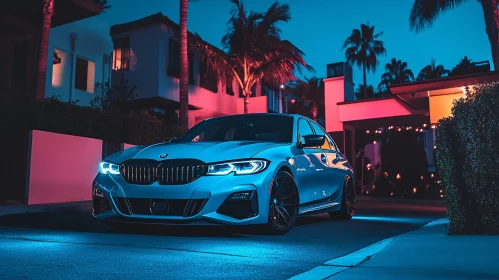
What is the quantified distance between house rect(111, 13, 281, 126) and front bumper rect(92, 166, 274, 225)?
61.7 feet

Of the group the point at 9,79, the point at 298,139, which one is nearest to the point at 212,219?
the point at 298,139

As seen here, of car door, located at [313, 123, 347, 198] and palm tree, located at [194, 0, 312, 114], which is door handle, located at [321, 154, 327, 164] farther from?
palm tree, located at [194, 0, 312, 114]

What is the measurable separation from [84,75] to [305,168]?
18.5 m

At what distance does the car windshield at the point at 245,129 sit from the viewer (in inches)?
303

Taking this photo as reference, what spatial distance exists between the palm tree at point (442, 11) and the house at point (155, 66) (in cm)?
951

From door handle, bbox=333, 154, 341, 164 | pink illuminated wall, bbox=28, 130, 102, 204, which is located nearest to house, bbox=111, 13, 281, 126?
pink illuminated wall, bbox=28, 130, 102, 204

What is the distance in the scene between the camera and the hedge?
12453mm

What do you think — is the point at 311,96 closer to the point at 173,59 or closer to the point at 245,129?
the point at 173,59

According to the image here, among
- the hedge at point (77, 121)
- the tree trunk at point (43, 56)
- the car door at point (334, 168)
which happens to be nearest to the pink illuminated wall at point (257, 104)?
the hedge at point (77, 121)

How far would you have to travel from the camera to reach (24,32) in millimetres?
19172

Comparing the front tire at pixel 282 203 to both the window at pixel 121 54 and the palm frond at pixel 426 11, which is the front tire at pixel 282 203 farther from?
the window at pixel 121 54

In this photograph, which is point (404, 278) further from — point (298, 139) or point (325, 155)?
point (325, 155)

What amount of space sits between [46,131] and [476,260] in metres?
10.7

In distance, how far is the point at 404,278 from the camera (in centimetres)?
403
